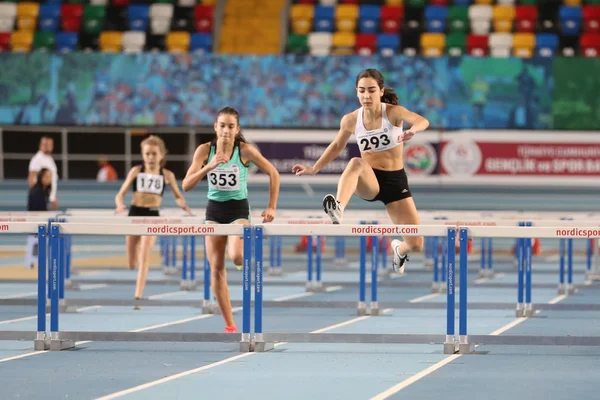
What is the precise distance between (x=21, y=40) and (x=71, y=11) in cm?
138

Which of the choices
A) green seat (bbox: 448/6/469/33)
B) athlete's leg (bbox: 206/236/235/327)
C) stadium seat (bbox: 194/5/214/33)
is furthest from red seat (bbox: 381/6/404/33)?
athlete's leg (bbox: 206/236/235/327)

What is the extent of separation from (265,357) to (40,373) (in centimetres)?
175

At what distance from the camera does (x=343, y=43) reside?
82.9 feet

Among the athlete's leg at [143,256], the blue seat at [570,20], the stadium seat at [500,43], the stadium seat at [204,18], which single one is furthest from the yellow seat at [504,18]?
the athlete's leg at [143,256]

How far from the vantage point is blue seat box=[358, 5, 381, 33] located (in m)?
25.8

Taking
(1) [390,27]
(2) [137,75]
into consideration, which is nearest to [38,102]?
(2) [137,75]

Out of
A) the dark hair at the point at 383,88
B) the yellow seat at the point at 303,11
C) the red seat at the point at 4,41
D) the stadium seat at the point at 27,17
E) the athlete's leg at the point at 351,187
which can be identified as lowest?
the athlete's leg at the point at 351,187

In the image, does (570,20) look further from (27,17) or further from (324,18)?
A: (27,17)

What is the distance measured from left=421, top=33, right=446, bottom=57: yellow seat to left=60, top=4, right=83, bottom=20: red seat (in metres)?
7.29

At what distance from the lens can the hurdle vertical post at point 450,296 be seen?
8.85 m

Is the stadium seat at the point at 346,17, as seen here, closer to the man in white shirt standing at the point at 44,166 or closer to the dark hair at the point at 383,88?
the man in white shirt standing at the point at 44,166

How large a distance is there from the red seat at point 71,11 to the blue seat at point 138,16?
3.39 feet

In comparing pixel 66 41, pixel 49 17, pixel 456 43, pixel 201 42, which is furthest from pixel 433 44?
pixel 49 17

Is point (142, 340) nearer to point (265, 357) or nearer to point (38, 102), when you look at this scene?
point (265, 357)
